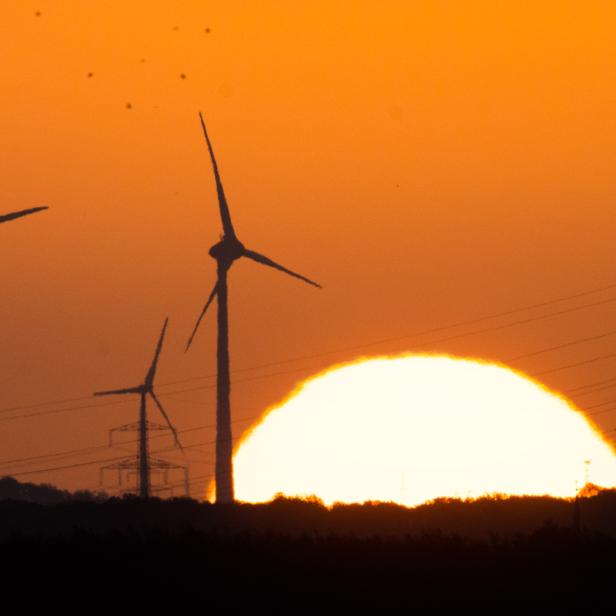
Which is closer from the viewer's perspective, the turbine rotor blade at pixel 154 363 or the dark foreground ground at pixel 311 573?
the dark foreground ground at pixel 311 573

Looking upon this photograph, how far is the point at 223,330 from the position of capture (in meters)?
139

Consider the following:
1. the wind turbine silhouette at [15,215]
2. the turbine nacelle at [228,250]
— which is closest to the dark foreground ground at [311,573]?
the wind turbine silhouette at [15,215]

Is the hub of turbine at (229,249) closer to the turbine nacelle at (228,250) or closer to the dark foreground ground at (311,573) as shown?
the turbine nacelle at (228,250)

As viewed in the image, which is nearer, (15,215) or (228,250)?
(15,215)

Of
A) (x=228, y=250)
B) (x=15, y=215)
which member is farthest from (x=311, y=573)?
(x=228, y=250)

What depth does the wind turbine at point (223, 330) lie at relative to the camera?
136 meters

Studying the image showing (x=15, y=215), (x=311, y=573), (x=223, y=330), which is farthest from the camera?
(x=223, y=330)

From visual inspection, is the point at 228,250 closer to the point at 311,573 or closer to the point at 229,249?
the point at 229,249

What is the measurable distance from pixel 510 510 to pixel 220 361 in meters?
25.8

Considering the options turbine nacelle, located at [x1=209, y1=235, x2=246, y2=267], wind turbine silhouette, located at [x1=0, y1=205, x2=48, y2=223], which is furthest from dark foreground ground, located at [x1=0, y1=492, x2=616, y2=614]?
turbine nacelle, located at [x1=209, y1=235, x2=246, y2=267]

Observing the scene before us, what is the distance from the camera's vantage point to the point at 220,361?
13625 centimetres

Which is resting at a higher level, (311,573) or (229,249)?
(229,249)

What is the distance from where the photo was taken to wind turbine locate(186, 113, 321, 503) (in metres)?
136

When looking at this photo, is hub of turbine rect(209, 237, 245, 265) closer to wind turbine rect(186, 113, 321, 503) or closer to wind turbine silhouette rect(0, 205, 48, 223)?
wind turbine rect(186, 113, 321, 503)
